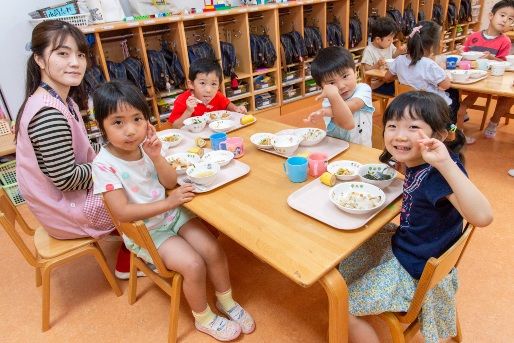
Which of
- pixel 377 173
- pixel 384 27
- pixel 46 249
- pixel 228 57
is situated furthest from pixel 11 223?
pixel 384 27

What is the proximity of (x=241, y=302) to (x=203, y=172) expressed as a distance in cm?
74

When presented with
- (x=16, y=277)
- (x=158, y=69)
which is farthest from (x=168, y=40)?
(x=16, y=277)

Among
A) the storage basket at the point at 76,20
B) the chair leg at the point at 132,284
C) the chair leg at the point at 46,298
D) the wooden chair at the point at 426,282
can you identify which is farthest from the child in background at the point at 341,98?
the storage basket at the point at 76,20

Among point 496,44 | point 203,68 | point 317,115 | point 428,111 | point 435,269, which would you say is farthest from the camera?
point 496,44

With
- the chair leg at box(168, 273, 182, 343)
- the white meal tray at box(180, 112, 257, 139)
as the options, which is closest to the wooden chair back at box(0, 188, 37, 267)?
the chair leg at box(168, 273, 182, 343)

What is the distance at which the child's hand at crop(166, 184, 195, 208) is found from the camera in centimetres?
132

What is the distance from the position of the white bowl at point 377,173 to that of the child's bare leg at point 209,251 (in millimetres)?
698

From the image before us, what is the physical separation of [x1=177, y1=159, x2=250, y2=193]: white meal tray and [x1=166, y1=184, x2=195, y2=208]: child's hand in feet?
0.10

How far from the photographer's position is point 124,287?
1929mm

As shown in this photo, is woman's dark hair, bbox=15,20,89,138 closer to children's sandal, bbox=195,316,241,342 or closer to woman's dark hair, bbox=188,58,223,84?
woman's dark hair, bbox=188,58,223,84

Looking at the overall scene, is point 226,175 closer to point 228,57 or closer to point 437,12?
point 228,57

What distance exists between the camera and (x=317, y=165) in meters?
1.39

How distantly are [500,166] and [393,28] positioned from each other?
1695 mm

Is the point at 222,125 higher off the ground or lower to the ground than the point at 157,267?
higher
